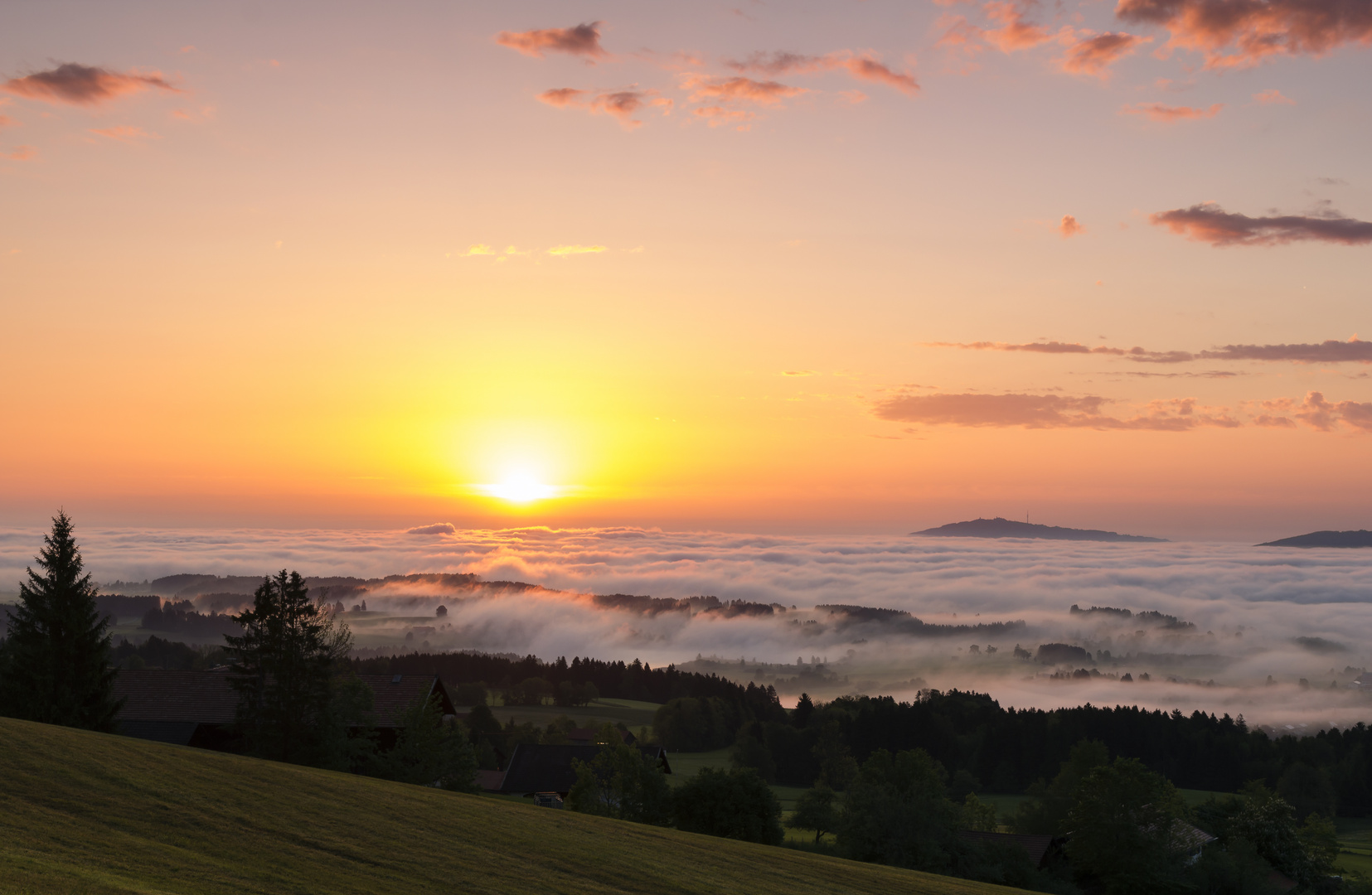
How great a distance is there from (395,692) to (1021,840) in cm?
4284

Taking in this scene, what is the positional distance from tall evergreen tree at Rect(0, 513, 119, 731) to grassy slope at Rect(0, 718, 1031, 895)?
13.3 metres

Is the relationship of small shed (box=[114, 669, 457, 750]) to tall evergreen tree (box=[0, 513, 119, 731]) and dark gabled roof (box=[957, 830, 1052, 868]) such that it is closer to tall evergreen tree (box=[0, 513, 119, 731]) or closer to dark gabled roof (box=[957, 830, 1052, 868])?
tall evergreen tree (box=[0, 513, 119, 731])

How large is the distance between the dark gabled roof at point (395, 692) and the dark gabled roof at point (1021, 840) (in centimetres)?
3278

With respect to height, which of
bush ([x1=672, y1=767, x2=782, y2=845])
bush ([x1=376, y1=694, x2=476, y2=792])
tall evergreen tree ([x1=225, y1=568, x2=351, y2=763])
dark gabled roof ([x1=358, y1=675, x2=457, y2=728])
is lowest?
bush ([x1=672, y1=767, x2=782, y2=845])

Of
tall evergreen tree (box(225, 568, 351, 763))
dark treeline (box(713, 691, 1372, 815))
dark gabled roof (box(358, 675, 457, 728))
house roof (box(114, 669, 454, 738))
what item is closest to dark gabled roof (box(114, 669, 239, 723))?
house roof (box(114, 669, 454, 738))

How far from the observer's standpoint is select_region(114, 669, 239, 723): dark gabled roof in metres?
56.3

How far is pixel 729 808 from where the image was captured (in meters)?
54.9

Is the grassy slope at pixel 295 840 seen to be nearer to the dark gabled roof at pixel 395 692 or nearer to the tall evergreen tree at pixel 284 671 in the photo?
the tall evergreen tree at pixel 284 671

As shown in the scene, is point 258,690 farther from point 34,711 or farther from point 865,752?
point 865,752

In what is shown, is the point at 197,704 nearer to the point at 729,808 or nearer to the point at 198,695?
the point at 198,695

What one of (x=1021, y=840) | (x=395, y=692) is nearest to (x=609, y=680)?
(x=1021, y=840)

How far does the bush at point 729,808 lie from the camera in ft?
180

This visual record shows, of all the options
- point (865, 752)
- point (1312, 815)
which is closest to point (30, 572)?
point (1312, 815)

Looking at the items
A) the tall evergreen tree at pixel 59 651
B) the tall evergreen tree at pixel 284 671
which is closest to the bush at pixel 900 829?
the tall evergreen tree at pixel 284 671
